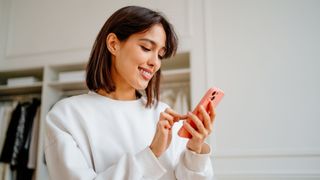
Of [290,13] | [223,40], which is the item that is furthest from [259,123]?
[290,13]

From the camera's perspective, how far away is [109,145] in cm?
81

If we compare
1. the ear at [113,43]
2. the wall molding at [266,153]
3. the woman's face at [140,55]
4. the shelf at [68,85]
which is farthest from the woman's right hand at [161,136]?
the shelf at [68,85]

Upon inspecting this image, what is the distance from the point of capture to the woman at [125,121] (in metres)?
0.70

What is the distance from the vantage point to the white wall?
178 centimetres

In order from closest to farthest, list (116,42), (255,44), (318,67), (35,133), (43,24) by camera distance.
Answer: (116,42) < (318,67) < (255,44) < (35,133) < (43,24)

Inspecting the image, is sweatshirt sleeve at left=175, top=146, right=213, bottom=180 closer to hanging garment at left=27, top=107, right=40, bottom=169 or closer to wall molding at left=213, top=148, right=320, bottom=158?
wall molding at left=213, top=148, right=320, bottom=158

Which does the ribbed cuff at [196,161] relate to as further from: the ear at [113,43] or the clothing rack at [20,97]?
the clothing rack at [20,97]

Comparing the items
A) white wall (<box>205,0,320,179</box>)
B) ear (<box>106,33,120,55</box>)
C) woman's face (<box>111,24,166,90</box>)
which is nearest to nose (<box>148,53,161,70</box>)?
woman's face (<box>111,24,166,90</box>)

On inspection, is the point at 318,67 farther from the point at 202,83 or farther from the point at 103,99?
the point at 103,99

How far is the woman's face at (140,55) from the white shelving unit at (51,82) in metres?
1.18

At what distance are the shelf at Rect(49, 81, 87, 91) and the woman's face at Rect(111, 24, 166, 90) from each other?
1.54m

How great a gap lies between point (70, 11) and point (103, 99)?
1803 mm

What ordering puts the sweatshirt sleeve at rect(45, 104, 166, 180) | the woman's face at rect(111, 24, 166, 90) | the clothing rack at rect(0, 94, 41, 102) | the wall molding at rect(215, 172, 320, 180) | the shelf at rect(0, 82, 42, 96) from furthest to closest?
the clothing rack at rect(0, 94, 41, 102)
the shelf at rect(0, 82, 42, 96)
the wall molding at rect(215, 172, 320, 180)
the woman's face at rect(111, 24, 166, 90)
the sweatshirt sleeve at rect(45, 104, 166, 180)

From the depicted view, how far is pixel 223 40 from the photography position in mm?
2041
